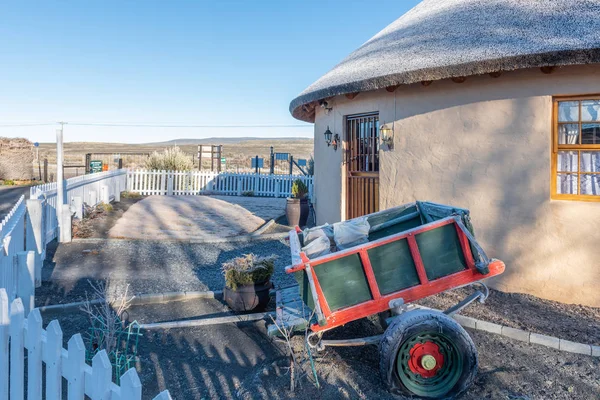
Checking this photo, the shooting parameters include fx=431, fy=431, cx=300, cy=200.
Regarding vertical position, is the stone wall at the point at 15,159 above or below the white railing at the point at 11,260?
above

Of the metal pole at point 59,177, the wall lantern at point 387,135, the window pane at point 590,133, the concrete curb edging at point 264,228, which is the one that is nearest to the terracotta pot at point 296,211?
the concrete curb edging at point 264,228

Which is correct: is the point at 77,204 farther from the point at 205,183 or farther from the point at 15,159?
the point at 15,159

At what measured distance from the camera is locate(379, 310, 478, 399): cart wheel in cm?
343

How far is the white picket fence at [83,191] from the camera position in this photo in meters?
8.47

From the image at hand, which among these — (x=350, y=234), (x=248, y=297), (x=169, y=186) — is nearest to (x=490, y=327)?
(x=350, y=234)

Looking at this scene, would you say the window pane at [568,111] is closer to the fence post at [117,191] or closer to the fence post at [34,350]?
the fence post at [34,350]

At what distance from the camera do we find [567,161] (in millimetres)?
5930

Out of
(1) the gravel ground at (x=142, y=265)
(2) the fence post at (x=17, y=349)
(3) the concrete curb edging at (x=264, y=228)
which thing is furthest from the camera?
(3) the concrete curb edging at (x=264, y=228)

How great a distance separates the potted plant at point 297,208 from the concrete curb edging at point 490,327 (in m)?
5.67

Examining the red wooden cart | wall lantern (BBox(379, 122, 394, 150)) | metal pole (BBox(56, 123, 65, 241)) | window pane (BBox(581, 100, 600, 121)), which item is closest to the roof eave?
window pane (BBox(581, 100, 600, 121))

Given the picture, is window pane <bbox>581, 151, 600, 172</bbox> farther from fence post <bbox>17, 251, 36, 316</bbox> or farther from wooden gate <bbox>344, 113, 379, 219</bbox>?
fence post <bbox>17, 251, 36, 316</bbox>

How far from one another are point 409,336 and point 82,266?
6.06 m

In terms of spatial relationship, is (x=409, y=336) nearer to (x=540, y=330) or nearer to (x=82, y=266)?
(x=540, y=330)

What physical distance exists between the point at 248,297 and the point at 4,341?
2874 millimetres
